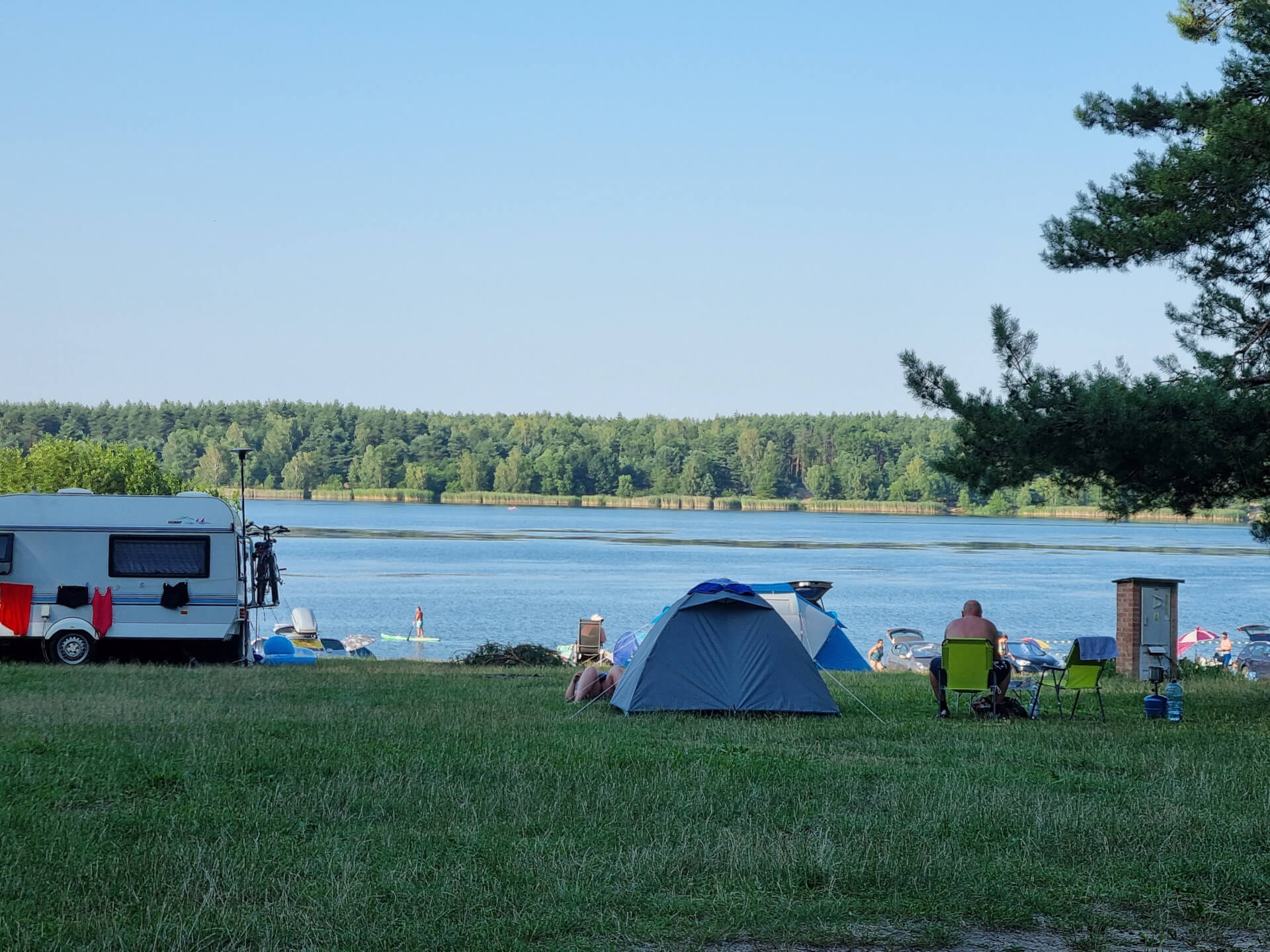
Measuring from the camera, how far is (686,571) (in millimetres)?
71312

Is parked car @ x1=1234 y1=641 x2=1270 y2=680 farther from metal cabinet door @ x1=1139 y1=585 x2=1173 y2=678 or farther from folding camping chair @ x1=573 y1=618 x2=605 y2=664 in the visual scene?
folding camping chair @ x1=573 y1=618 x2=605 y2=664

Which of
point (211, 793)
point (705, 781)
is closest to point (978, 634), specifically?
point (705, 781)

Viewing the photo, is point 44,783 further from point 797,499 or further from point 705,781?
point 797,499

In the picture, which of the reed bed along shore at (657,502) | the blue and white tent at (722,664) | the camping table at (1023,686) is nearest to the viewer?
the blue and white tent at (722,664)

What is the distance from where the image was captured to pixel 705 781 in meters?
7.98

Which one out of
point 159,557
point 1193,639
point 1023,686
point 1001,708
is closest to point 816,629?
point 1023,686

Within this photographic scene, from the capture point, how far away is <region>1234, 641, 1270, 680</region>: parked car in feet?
75.8

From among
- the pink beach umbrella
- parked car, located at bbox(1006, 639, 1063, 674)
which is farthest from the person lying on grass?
the pink beach umbrella

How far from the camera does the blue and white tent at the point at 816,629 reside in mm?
20703

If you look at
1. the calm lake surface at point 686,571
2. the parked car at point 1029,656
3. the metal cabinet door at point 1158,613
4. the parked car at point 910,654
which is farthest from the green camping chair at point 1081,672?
the calm lake surface at point 686,571

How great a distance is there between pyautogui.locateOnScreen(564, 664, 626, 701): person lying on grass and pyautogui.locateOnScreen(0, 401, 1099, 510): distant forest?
13792 cm

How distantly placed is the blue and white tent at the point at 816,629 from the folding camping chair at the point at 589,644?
5.45m

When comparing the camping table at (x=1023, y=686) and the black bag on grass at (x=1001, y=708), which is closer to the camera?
the black bag on grass at (x=1001, y=708)

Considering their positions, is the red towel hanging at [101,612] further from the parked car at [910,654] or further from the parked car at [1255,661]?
the parked car at [910,654]
